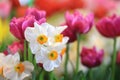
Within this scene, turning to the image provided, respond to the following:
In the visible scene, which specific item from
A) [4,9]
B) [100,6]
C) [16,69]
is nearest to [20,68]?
[16,69]

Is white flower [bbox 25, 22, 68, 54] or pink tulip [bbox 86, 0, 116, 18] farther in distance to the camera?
pink tulip [bbox 86, 0, 116, 18]

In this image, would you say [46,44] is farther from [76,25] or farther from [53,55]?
[76,25]

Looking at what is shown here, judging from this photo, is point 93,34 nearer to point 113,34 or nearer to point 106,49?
point 106,49

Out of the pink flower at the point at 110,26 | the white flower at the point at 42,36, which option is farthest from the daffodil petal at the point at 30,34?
the pink flower at the point at 110,26

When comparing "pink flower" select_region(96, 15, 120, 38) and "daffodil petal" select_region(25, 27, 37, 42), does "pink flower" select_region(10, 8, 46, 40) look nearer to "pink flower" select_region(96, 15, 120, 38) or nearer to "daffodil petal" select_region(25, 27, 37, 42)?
"daffodil petal" select_region(25, 27, 37, 42)

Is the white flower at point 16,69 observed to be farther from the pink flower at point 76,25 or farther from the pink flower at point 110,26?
the pink flower at point 110,26

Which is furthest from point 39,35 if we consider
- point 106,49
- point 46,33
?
point 106,49

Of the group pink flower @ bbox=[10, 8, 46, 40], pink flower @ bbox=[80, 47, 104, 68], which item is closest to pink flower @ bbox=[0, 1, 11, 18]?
pink flower @ bbox=[80, 47, 104, 68]
